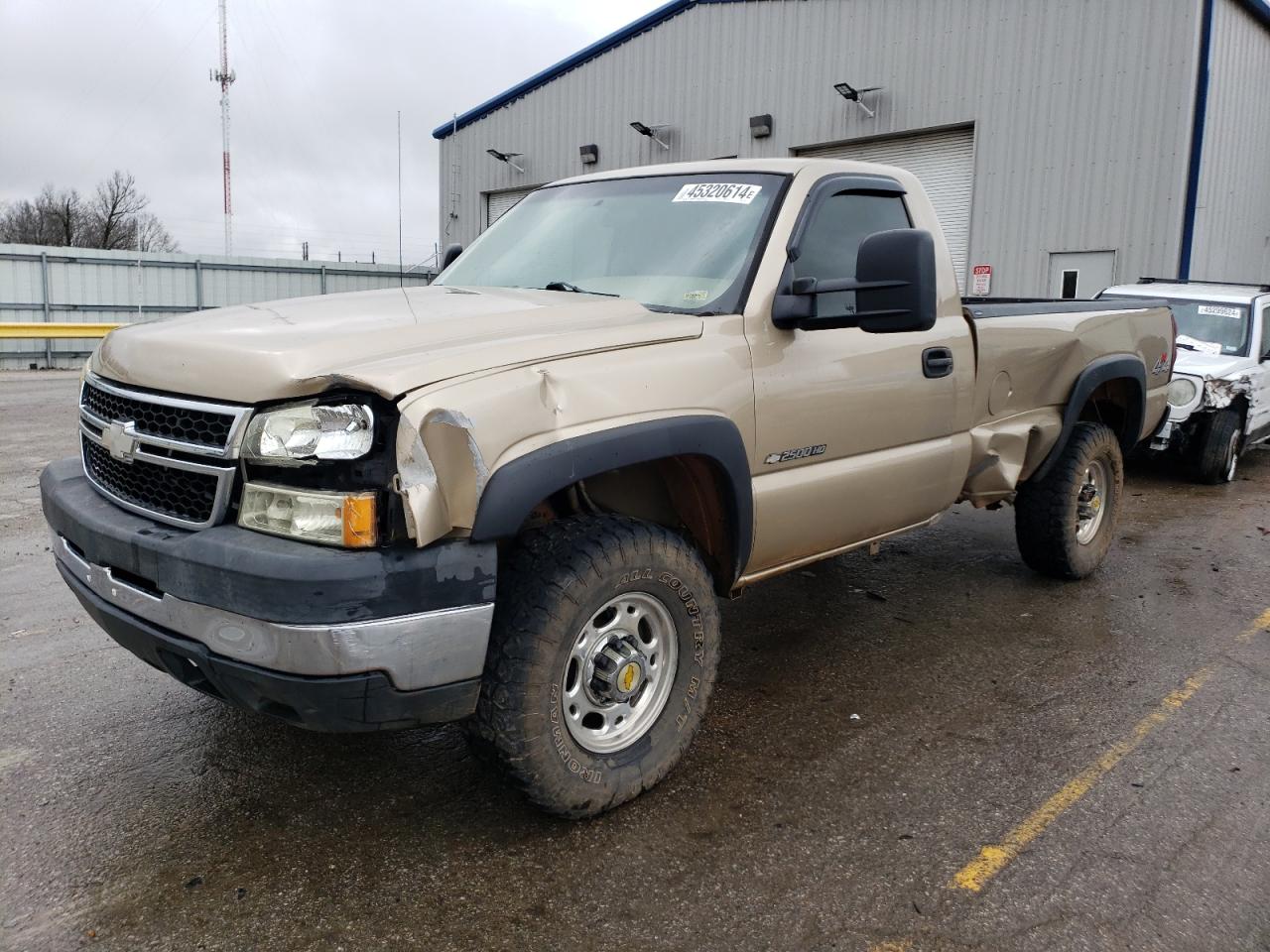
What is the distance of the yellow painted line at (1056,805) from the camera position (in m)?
2.76

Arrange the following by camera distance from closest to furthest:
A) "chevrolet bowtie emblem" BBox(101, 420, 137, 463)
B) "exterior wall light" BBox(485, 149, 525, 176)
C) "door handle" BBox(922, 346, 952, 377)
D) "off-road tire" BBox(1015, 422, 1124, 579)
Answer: "chevrolet bowtie emblem" BBox(101, 420, 137, 463)
"door handle" BBox(922, 346, 952, 377)
"off-road tire" BBox(1015, 422, 1124, 579)
"exterior wall light" BBox(485, 149, 525, 176)

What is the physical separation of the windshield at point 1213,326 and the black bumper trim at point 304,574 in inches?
347

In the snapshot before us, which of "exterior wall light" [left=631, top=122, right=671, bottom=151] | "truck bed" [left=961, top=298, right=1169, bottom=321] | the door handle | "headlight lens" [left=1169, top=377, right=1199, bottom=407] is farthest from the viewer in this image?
"exterior wall light" [left=631, top=122, right=671, bottom=151]

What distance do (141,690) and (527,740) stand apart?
6.76ft

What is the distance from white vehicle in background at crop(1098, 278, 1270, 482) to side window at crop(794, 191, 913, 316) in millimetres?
5493

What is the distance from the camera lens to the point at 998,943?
8.07 ft

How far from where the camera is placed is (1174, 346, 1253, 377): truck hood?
8625 mm

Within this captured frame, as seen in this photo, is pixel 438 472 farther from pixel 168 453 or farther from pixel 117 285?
pixel 117 285

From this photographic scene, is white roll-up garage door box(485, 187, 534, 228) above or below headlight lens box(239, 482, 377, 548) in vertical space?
above

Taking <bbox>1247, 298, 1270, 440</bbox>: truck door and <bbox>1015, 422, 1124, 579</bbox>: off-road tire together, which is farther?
<bbox>1247, 298, 1270, 440</bbox>: truck door

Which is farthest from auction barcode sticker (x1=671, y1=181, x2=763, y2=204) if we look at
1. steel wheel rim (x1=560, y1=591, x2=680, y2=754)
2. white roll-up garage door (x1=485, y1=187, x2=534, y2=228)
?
white roll-up garage door (x1=485, y1=187, x2=534, y2=228)

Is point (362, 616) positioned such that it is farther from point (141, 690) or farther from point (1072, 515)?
point (1072, 515)

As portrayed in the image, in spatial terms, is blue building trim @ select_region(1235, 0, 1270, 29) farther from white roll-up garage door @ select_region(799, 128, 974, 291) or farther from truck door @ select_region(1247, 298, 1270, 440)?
truck door @ select_region(1247, 298, 1270, 440)

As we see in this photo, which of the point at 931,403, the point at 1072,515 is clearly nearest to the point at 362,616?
the point at 931,403
